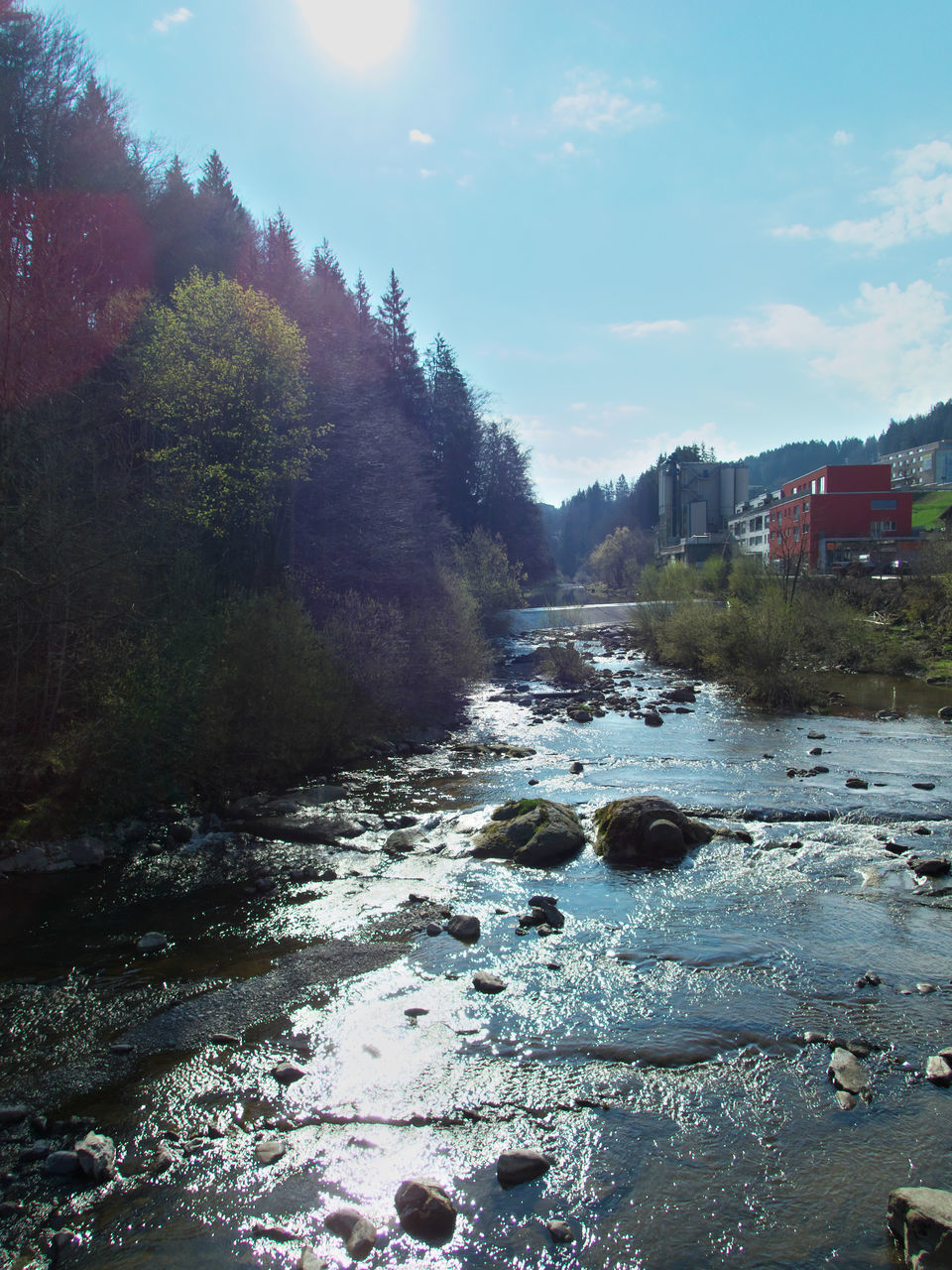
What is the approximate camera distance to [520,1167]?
478 cm

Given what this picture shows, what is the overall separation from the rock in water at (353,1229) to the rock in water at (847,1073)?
11.7 ft

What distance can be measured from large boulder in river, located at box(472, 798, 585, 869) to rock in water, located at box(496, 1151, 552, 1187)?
221 inches

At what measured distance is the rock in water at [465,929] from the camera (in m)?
8.15

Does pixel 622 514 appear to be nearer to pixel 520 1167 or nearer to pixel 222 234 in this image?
pixel 222 234

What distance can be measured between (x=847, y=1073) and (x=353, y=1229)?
3795mm

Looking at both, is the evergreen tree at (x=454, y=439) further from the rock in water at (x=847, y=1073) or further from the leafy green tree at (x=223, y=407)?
the rock in water at (x=847, y=1073)

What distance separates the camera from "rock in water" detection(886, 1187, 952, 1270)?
3900 millimetres

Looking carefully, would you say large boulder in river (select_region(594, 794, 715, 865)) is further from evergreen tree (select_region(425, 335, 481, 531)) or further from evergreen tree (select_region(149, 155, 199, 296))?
evergreen tree (select_region(425, 335, 481, 531))

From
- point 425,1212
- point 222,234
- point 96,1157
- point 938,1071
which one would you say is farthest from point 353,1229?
point 222,234

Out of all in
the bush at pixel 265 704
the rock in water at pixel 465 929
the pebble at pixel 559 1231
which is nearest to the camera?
the pebble at pixel 559 1231

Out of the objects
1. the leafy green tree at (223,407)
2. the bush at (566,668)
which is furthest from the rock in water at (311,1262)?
the bush at (566,668)

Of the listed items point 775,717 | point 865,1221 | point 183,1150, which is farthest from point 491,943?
point 775,717

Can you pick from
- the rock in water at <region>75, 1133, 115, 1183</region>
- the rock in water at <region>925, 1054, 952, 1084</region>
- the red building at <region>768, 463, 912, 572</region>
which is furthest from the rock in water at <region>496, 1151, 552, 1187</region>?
the red building at <region>768, 463, 912, 572</region>

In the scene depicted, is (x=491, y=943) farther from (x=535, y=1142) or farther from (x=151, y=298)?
(x=151, y=298)
